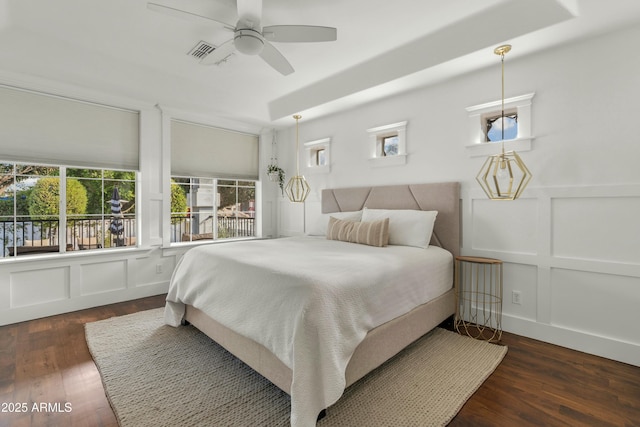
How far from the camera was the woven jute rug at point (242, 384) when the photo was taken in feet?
5.56

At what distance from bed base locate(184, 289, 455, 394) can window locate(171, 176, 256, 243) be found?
81.4 inches

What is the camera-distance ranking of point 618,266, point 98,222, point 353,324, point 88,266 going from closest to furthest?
point 353,324
point 618,266
point 88,266
point 98,222

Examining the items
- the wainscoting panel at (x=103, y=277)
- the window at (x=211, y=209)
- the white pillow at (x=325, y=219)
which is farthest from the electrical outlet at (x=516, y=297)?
the wainscoting panel at (x=103, y=277)

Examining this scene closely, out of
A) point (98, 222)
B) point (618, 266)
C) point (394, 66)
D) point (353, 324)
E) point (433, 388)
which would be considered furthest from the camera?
point (98, 222)

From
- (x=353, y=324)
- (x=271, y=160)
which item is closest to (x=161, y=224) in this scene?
(x=271, y=160)

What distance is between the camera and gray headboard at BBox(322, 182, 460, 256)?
3127 mm

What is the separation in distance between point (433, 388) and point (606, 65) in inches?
111

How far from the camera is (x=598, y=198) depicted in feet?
7.89

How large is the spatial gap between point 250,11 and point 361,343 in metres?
2.32

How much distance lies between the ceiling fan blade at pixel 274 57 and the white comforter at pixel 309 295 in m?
1.64

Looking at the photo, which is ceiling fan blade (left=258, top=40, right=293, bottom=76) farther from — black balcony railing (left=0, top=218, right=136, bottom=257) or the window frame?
black balcony railing (left=0, top=218, right=136, bottom=257)

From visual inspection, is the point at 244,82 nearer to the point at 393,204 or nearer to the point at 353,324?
the point at 393,204

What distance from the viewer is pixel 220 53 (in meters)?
2.50

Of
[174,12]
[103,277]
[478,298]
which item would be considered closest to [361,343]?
[478,298]
